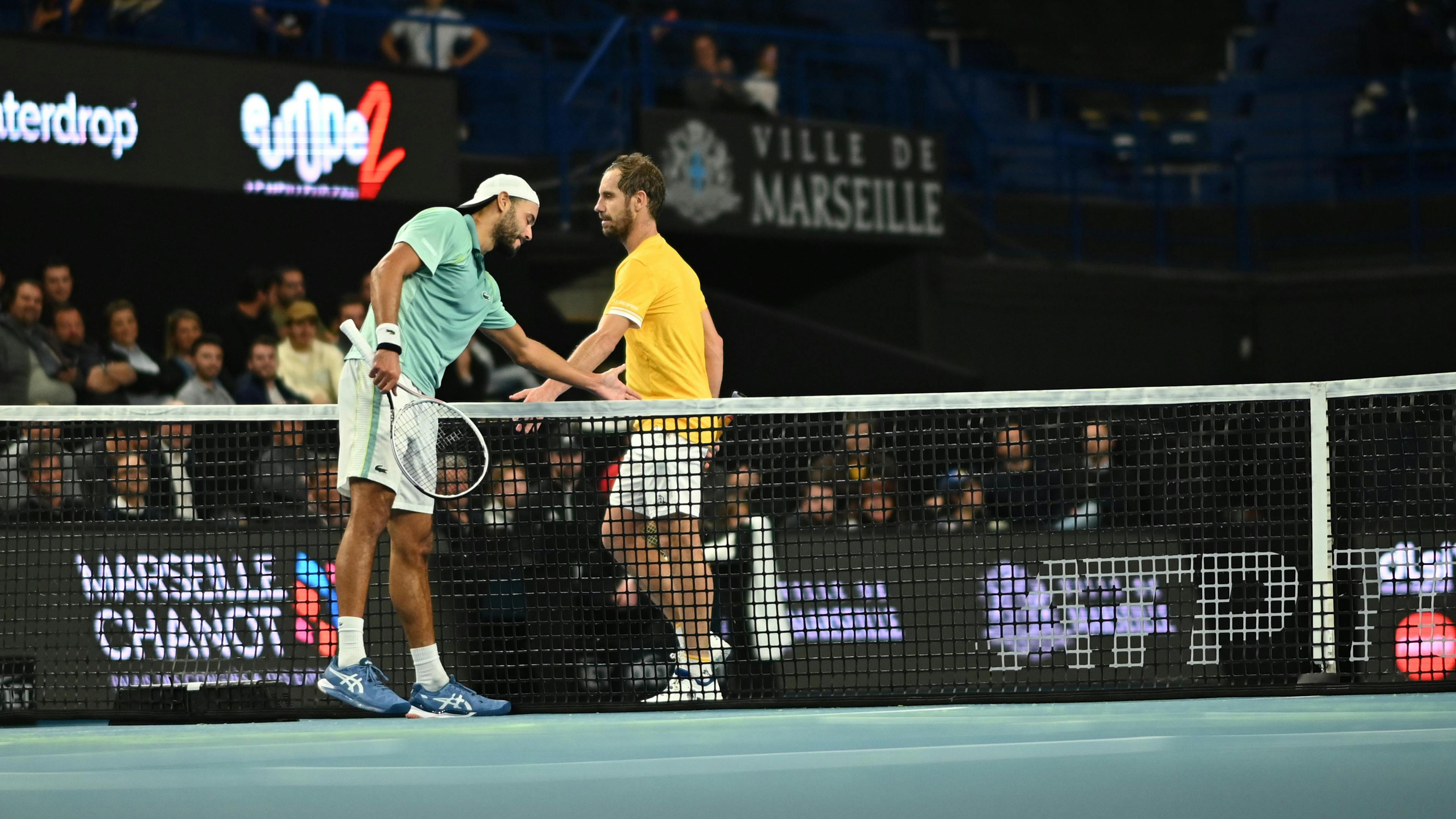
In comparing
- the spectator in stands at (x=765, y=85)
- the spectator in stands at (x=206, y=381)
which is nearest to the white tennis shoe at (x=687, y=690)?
the spectator in stands at (x=206, y=381)

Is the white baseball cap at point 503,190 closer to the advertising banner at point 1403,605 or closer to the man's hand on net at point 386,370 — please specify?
the man's hand on net at point 386,370

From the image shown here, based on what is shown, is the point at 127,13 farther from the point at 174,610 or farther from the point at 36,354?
the point at 174,610

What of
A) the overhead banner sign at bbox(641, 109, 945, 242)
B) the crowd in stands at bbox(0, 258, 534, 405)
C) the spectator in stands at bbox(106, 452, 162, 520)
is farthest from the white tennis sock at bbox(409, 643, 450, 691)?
the overhead banner sign at bbox(641, 109, 945, 242)

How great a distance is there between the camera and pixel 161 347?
11289 mm

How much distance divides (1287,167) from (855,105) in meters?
5.32

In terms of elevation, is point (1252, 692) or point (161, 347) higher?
point (161, 347)

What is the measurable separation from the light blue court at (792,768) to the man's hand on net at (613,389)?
53.2 inches

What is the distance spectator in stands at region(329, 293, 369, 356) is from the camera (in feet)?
34.4

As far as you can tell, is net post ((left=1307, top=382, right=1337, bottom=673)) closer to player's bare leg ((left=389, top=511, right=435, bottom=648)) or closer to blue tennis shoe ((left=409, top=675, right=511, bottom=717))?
blue tennis shoe ((left=409, top=675, right=511, bottom=717))

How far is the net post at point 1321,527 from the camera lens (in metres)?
6.50

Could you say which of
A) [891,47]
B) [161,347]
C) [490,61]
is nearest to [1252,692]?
[161,347]

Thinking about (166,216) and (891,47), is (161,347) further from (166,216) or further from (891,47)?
A: (891,47)

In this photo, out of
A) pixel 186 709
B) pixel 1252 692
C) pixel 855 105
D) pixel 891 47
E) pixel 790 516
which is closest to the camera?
pixel 1252 692

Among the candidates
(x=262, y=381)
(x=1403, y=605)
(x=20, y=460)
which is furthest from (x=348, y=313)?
(x=1403, y=605)
